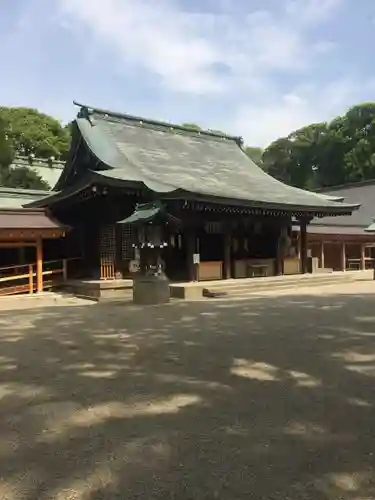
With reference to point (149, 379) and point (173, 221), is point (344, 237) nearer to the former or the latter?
point (173, 221)

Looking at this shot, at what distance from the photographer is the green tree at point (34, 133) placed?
38.5 m

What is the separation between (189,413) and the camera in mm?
4145

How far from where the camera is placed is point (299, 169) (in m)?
52.2

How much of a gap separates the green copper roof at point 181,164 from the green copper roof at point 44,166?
1461 cm

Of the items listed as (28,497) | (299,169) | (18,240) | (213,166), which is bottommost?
(28,497)

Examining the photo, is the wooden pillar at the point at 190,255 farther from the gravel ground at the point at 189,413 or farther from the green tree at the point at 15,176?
the green tree at the point at 15,176

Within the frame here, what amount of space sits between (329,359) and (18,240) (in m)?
13.5

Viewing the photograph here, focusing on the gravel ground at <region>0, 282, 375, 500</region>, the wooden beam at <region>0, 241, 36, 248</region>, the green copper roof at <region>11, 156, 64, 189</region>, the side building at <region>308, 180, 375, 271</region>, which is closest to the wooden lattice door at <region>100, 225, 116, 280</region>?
the wooden beam at <region>0, 241, 36, 248</region>

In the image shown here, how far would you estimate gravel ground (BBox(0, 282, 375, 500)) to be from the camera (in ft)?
9.57

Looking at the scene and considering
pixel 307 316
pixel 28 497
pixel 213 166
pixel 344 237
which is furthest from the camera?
pixel 344 237

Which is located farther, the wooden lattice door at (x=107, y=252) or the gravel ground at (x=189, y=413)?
the wooden lattice door at (x=107, y=252)

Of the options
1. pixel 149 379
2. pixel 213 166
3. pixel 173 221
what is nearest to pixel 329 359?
pixel 149 379

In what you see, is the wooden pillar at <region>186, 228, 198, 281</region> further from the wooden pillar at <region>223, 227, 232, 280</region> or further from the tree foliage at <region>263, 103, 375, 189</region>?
the tree foliage at <region>263, 103, 375, 189</region>

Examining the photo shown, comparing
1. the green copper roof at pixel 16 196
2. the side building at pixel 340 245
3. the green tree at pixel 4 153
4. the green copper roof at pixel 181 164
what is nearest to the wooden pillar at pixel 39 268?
the green copper roof at pixel 181 164
